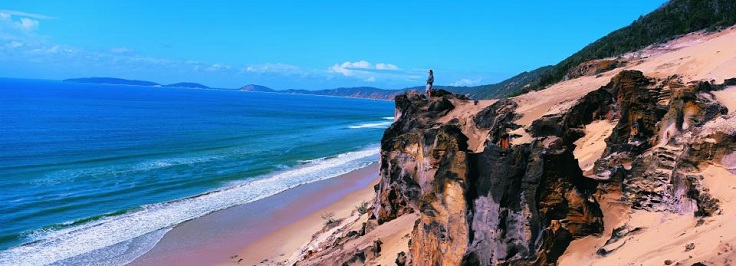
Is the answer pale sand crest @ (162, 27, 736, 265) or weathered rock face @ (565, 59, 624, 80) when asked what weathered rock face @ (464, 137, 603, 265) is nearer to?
Answer: pale sand crest @ (162, 27, 736, 265)

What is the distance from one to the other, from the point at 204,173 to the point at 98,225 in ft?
43.8

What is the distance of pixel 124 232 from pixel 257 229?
20.4 feet

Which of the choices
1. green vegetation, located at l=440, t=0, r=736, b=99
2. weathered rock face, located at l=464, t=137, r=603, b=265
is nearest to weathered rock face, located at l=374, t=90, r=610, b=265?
weathered rock face, located at l=464, t=137, r=603, b=265

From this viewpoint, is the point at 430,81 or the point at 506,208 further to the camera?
the point at 430,81

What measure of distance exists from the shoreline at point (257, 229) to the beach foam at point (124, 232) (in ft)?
2.44

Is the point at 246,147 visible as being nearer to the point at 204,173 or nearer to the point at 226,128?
the point at 204,173

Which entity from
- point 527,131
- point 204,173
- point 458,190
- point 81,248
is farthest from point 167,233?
point 458,190

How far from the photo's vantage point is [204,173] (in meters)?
39.8

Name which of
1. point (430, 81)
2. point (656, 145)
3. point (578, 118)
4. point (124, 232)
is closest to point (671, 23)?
point (430, 81)

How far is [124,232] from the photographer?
84.3 ft

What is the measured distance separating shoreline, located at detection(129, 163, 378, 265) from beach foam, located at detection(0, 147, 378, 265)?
74 cm

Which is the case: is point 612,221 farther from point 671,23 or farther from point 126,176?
point 671,23

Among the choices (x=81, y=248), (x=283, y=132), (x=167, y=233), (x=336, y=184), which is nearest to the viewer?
(x=81, y=248)

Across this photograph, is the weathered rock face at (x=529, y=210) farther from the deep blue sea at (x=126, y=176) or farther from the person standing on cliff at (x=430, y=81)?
the deep blue sea at (x=126, y=176)
